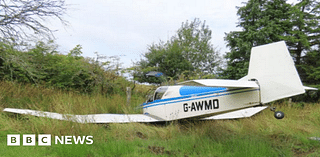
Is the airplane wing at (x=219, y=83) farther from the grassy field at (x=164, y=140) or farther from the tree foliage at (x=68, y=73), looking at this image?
the tree foliage at (x=68, y=73)

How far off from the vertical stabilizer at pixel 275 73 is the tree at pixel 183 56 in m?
9.73

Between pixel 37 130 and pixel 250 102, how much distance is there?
15.3 ft

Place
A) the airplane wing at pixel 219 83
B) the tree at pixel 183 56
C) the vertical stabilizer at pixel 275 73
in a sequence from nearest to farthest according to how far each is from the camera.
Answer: the airplane wing at pixel 219 83
the vertical stabilizer at pixel 275 73
the tree at pixel 183 56

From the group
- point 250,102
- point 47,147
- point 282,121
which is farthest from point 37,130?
point 282,121

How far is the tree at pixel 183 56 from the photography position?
1910 centimetres

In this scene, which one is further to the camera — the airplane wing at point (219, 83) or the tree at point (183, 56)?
the tree at point (183, 56)

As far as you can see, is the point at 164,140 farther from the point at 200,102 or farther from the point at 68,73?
the point at 68,73

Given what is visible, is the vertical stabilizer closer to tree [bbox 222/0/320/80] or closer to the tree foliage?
the tree foliage

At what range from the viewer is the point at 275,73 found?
490 centimetres

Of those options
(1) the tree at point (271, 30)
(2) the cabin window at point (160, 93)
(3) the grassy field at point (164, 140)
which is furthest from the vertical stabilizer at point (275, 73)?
(1) the tree at point (271, 30)

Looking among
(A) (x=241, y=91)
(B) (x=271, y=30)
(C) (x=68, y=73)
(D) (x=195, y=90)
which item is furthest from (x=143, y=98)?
(B) (x=271, y=30)

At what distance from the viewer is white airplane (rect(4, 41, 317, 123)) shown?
185 inches

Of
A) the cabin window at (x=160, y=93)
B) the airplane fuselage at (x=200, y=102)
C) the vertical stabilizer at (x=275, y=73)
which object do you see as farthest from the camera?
the cabin window at (x=160, y=93)

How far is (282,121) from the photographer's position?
7707 millimetres
